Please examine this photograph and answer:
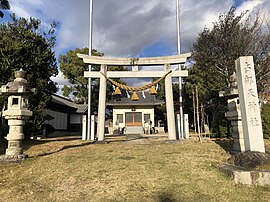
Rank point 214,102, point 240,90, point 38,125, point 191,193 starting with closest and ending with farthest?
1. point 191,193
2. point 240,90
3. point 38,125
4. point 214,102

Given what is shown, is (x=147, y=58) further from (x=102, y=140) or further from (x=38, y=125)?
(x=38, y=125)

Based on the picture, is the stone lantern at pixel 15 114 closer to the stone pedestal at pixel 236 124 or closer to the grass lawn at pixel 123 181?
the grass lawn at pixel 123 181

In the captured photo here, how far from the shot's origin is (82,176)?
4.96 m

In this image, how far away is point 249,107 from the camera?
5.80 meters

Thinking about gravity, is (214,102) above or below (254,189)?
above

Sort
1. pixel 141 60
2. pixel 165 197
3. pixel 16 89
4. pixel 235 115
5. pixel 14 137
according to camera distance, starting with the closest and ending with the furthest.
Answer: pixel 165 197, pixel 14 137, pixel 16 89, pixel 235 115, pixel 141 60

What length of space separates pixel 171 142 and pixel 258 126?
5.82m

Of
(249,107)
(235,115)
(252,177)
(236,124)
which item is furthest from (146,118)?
(252,177)

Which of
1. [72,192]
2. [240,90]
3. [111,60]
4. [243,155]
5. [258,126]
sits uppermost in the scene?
[111,60]

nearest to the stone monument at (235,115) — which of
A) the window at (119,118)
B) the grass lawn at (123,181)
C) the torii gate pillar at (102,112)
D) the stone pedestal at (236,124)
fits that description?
the stone pedestal at (236,124)

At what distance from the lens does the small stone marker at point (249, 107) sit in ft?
18.2

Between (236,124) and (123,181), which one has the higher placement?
(236,124)

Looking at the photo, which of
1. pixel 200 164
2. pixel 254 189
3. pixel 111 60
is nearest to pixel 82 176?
pixel 200 164

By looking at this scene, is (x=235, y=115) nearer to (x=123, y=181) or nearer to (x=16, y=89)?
(x=123, y=181)
